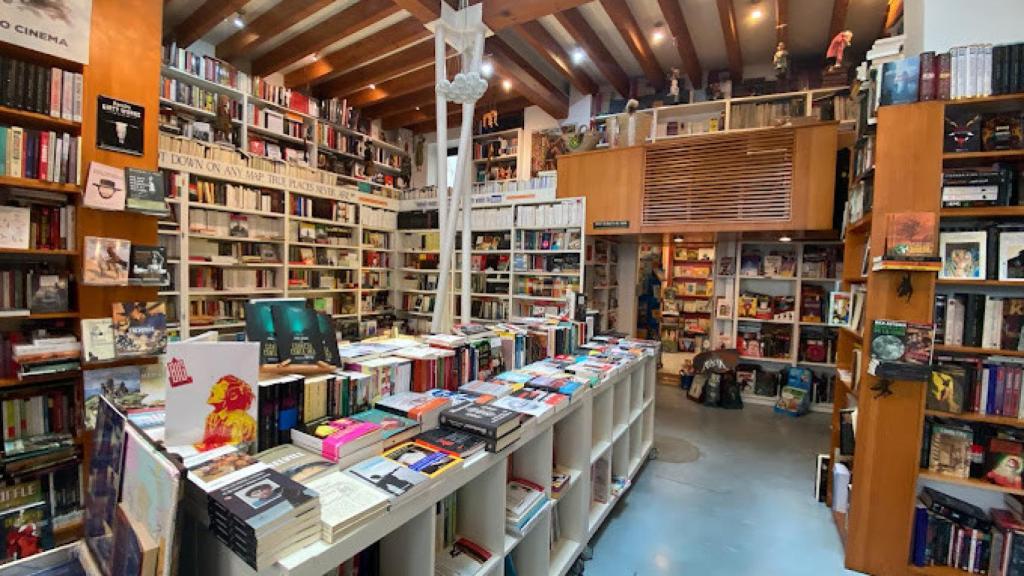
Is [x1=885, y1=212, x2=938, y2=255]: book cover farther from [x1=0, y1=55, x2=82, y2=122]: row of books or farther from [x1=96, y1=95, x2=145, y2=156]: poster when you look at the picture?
[x1=0, y1=55, x2=82, y2=122]: row of books

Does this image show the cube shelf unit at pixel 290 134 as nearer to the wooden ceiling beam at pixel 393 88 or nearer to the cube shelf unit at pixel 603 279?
the wooden ceiling beam at pixel 393 88

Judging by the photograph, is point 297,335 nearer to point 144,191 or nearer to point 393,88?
point 144,191

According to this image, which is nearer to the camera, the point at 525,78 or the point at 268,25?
the point at 268,25

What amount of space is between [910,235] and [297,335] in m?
2.75

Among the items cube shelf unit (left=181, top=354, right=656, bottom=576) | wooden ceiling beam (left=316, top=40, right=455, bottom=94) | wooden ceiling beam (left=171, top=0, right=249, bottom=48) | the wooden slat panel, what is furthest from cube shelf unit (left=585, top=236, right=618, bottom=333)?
wooden ceiling beam (left=171, top=0, right=249, bottom=48)

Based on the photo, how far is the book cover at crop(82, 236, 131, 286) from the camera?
7.32ft

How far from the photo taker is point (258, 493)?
956 millimetres

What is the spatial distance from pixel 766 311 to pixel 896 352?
3.38 meters

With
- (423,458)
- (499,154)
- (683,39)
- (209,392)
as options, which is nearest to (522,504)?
(423,458)

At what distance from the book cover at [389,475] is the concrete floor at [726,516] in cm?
153

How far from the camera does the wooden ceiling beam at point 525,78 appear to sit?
190 inches

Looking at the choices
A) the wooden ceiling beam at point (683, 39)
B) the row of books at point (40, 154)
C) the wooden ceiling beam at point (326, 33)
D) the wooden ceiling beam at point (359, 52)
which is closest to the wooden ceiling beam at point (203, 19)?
the wooden ceiling beam at point (326, 33)

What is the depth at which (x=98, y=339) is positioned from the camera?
227cm

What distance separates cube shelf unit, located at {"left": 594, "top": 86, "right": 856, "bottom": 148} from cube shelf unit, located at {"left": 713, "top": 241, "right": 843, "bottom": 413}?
4.70 ft
